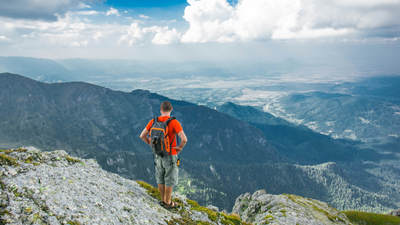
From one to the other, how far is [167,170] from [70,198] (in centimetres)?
548

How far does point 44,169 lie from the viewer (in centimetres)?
1205

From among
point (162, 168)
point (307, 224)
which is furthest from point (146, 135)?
point (307, 224)

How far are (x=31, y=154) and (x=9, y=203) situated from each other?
6999 mm

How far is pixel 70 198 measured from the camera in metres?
9.96

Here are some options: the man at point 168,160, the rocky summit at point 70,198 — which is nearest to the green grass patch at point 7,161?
the rocky summit at point 70,198

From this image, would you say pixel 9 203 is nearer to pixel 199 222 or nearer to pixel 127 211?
pixel 127 211

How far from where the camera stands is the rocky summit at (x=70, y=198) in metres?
7.96

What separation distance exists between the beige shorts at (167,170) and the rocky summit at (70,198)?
1.90 metres

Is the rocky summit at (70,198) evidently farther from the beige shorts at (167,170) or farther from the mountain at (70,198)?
the beige shorts at (167,170)

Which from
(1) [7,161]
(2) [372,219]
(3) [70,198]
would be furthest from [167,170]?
(2) [372,219]

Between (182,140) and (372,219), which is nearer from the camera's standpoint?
(182,140)

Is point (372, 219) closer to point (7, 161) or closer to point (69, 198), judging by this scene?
point (69, 198)

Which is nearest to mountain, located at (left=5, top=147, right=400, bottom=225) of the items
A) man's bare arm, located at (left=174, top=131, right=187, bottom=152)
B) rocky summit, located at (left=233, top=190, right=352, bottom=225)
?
man's bare arm, located at (left=174, top=131, right=187, bottom=152)

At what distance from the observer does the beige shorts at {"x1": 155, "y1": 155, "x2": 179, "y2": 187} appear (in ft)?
42.7
